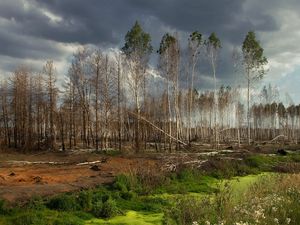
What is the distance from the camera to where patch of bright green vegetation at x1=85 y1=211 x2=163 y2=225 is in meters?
12.6

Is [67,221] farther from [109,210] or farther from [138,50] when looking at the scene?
[138,50]

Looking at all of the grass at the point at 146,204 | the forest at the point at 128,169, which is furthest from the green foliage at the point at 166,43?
the grass at the point at 146,204

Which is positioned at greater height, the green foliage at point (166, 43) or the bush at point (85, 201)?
the green foliage at point (166, 43)

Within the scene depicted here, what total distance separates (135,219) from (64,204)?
2.30 m

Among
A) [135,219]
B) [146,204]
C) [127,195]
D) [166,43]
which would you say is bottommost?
[135,219]

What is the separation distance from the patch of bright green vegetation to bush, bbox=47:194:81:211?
1193 millimetres

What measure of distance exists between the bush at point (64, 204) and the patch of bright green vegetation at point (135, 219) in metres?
1.19

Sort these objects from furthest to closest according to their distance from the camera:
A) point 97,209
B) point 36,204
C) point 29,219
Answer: point 36,204, point 97,209, point 29,219

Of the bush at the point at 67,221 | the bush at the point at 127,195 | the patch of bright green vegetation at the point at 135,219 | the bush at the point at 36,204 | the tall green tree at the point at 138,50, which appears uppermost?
the tall green tree at the point at 138,50

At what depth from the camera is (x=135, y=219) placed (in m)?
13.1

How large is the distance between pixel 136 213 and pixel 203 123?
7651cm

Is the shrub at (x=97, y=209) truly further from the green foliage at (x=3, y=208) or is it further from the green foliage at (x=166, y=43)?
the green foliage at (x=166, y=43)

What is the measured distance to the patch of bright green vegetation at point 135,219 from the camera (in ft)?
41.2

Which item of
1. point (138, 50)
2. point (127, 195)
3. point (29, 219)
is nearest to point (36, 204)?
point (29, 219)
